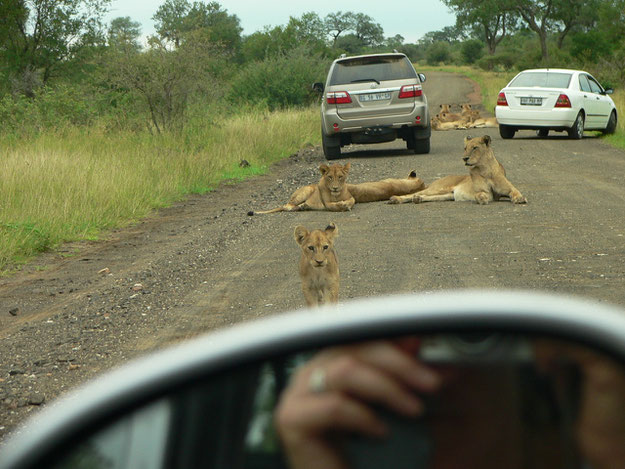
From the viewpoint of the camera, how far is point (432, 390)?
0.88 metres

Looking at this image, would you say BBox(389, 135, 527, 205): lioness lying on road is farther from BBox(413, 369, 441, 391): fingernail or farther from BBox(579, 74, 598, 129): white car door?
BBox(413, 369, 441, 391): fingernail

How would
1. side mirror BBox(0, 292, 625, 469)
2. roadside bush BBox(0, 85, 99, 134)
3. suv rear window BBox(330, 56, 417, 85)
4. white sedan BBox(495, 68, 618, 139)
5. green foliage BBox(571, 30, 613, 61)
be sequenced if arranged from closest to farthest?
1. side mirror BBox(0, 292, 625, 469)
2. suv rear window BBox(330, 56, 417, 85)
3. roadside bush BBox(0, 85, 99, 134)
4. white sedan BBox(495, 68, 618, 139)
5. green foliage BBox(571, 30, 613, 61)

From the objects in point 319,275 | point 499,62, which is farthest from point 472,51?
point 319,275

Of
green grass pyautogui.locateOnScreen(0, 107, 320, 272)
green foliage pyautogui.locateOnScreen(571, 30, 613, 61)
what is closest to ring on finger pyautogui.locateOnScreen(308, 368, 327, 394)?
green grass pyautogui.locateOnScreen(0, 107, 320, 272)

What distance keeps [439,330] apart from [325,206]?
977 centimetres

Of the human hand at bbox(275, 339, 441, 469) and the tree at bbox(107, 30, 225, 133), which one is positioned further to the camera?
the tree at bbox(107, 30, 225, 133)

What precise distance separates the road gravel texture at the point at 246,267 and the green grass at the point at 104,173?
1.18 ft

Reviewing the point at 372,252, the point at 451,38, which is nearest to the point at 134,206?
the point at 372,252

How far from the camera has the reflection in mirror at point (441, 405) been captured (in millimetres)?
866

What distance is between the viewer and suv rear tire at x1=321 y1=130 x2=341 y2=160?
1664 centimetres

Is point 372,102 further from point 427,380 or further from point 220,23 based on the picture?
point 220,23

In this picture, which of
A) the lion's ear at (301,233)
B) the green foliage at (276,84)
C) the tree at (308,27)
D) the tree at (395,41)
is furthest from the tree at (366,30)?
the lion's ear at (301,233)

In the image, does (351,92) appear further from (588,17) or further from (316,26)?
(316,26)

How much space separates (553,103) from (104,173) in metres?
9.98
